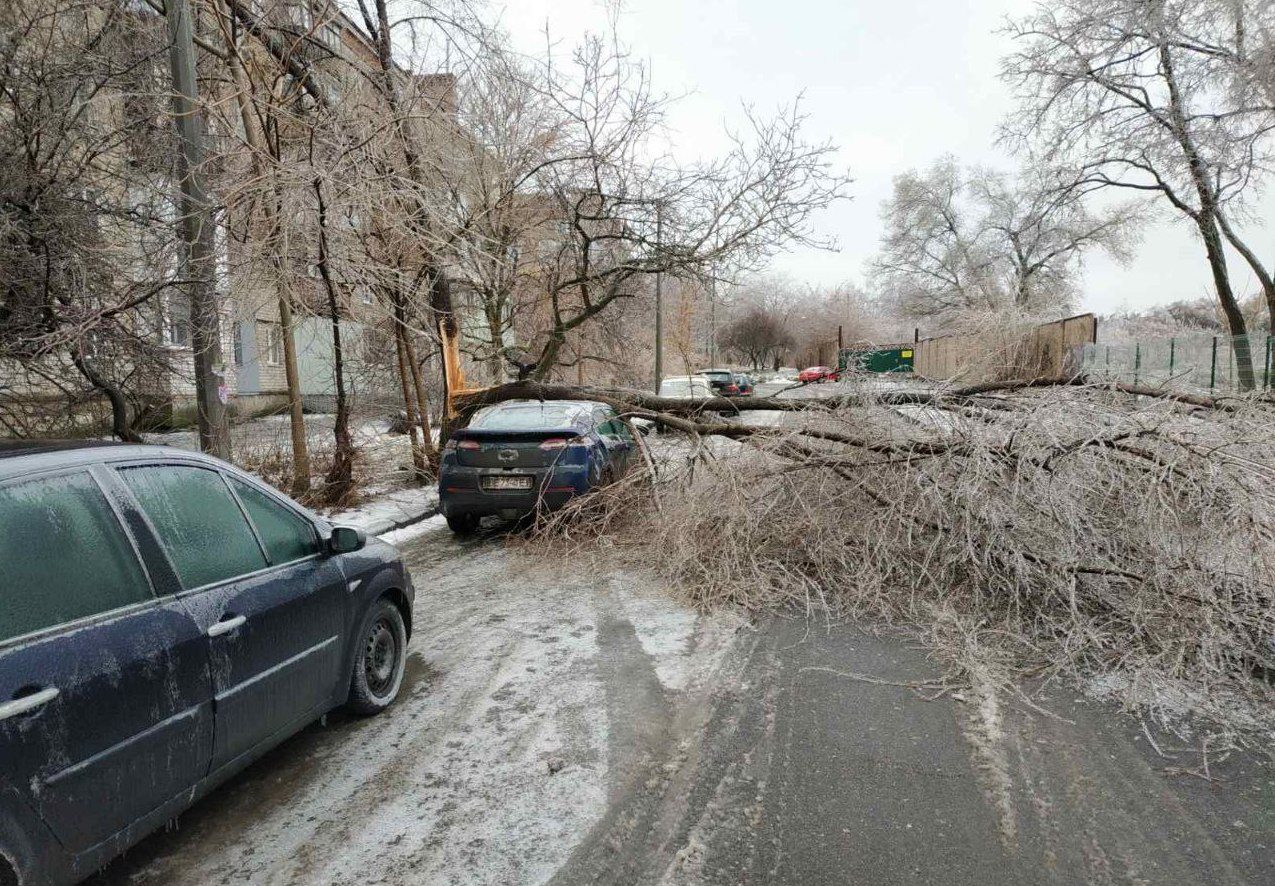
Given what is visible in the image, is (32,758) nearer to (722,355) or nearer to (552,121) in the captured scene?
(552,121)

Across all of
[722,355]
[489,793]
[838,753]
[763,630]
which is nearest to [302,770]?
[489,793]

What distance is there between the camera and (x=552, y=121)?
11.8 m

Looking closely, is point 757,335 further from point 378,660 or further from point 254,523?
point 254,523

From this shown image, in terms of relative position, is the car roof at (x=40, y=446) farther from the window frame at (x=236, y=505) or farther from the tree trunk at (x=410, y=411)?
the tree trunk at (x=410, y=411)

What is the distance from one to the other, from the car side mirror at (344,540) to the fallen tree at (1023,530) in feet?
9.61

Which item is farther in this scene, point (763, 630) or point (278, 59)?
point (278, 59)

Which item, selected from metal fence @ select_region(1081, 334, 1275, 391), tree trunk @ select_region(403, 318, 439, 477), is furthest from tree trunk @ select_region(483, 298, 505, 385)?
metal fence @ select_region(1081, 334, 1275, 391)

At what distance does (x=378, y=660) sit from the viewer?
4352 mm

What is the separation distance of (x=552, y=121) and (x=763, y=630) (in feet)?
29.6

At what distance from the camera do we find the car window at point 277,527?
11.6 ft

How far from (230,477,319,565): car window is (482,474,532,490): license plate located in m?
4.56

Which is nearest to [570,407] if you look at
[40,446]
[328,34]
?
[40,446]

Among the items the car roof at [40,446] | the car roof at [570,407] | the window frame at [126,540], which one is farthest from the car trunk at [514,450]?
the window frame at [126,540]

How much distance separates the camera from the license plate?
842 centimetres
